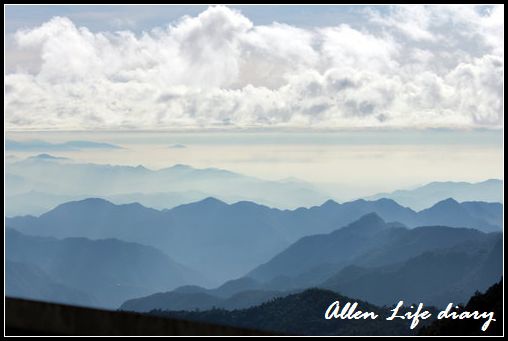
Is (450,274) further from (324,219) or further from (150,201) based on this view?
(150,201)

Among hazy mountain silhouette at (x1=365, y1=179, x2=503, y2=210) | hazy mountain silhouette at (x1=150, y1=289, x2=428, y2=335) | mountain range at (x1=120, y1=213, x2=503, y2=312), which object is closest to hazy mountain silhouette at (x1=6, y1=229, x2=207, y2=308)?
mountain range at (x1=120, y1=213, x2=503, y2=312)

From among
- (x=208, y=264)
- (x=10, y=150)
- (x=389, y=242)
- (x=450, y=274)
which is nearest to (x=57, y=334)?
(x=450, y=274)

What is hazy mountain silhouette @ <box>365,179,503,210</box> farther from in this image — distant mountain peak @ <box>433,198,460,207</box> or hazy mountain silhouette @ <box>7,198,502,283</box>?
hazy mountain silhouette @ <box>7,198,502,283</box>

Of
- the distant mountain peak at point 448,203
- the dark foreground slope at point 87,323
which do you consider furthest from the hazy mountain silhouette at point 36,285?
the dark foreground slope at point 87,323

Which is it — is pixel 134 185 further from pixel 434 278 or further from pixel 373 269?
pixel 434 278

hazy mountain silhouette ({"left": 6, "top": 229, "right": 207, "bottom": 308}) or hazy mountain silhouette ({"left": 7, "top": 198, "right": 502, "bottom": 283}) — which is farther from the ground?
hazy mountain silhouette ({"left": 7, "top": 198, "right": 502, "bottom": 283})
